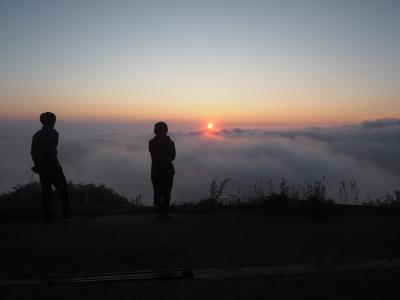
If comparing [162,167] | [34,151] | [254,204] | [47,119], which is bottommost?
[254,204]

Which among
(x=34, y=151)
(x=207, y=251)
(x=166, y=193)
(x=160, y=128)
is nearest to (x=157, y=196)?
(x=166, y=193)

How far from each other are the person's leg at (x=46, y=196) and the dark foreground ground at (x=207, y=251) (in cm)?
22

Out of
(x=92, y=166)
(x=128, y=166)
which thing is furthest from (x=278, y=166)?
(x=92, y=166)

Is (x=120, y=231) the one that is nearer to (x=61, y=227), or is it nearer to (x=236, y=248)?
(x=61, y=227)

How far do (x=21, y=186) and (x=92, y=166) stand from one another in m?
106

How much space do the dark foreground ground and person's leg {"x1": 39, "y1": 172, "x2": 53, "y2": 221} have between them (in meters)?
0.22

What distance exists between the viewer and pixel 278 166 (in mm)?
129375

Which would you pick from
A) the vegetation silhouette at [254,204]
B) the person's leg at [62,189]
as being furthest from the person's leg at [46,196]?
the vegetation silhouette at [254,204]

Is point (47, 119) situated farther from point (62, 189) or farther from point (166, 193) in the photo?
point (166, 193)

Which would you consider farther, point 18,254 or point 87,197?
point 87,197

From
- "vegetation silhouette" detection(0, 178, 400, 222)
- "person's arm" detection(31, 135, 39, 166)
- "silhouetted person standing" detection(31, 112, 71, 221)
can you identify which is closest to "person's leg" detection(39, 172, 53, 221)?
"silhouetted person standing" detection(31, 112, 71, 221)

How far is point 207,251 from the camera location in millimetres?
6473

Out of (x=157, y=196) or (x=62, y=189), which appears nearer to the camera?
(x=62, y=189)

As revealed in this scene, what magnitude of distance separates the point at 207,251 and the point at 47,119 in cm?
393
